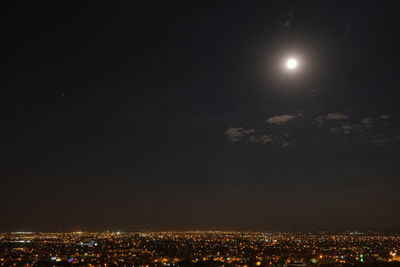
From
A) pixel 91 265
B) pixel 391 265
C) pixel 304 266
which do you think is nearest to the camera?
pixel 391 265

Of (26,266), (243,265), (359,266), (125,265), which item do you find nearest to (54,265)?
(26,266)

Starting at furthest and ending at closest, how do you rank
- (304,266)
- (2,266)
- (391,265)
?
(2,266) < (304,266) < (391,265)

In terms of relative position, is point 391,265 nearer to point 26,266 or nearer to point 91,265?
point 91,265

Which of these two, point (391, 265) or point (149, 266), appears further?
point (149, 266)

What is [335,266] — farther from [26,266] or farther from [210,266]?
[26,266]

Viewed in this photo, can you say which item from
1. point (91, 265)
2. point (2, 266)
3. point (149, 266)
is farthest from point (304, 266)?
point (2, 266)

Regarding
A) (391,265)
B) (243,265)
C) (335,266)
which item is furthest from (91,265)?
(391,265)

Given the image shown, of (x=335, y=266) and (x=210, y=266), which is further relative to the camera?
(x=210, y=266)

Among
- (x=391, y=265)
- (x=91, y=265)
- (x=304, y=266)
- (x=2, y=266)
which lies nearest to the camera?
(x=391, y=265)
